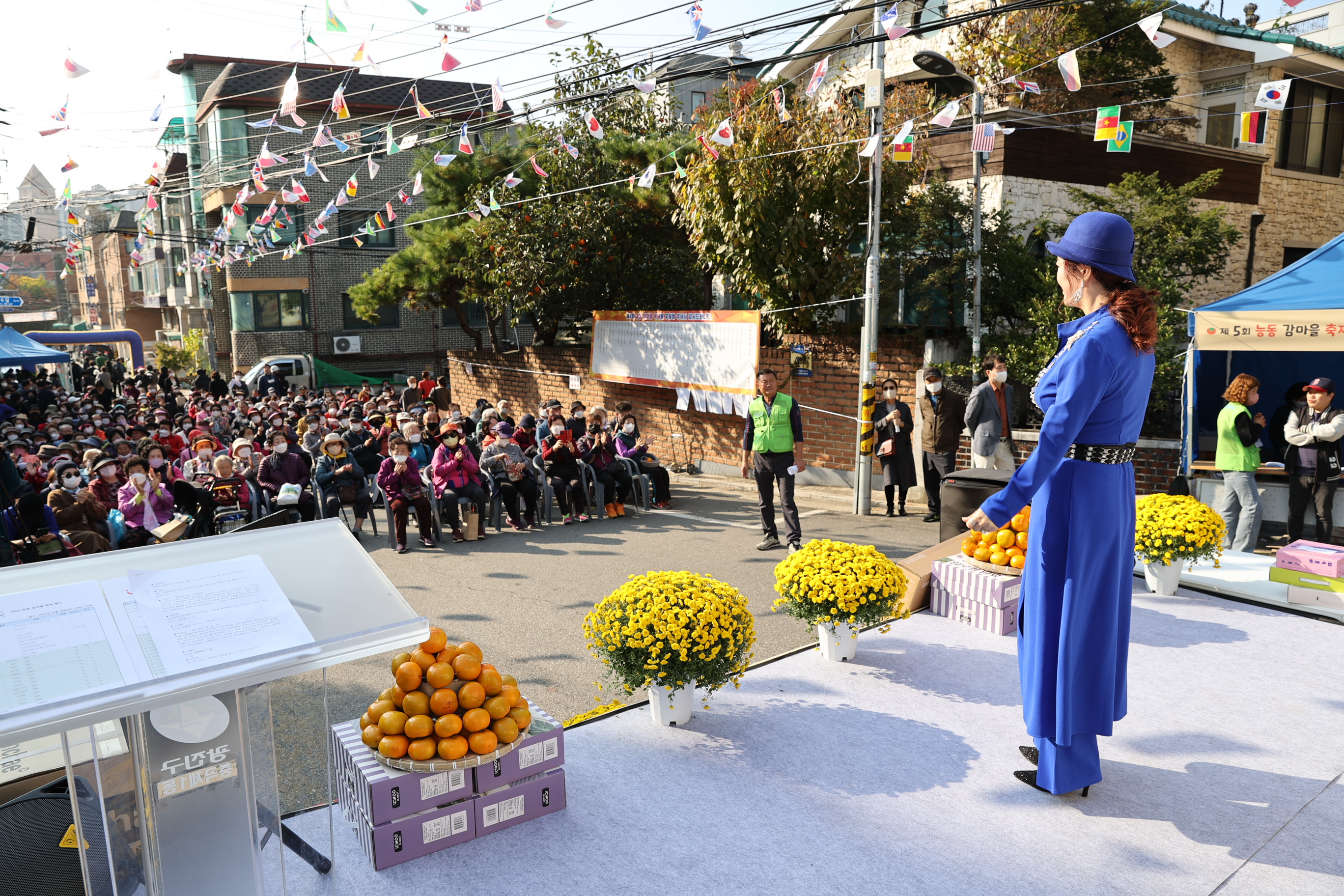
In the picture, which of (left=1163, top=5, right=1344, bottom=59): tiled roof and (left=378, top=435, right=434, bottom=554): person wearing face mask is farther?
(left=1163, top=5, right=1344, bottom=59): tiled roof

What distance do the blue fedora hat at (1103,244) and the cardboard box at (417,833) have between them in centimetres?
333

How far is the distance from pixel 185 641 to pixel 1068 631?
127 inches

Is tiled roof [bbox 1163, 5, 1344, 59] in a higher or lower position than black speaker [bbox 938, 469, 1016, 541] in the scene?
higher

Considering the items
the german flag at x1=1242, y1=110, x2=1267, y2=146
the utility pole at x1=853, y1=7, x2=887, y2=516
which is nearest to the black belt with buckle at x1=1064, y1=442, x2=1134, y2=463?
the german flag at x1=1242, y1=110, x2=1267, y2=146

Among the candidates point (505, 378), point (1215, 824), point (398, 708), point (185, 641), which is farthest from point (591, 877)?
point (505, 378)

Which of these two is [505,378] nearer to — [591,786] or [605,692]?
[605,692]

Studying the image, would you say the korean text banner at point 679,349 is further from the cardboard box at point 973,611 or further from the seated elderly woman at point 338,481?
the cardboard box at point 973,611

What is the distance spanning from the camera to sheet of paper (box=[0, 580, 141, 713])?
2209 mm

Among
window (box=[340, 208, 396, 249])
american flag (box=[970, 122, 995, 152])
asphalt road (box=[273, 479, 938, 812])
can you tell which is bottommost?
asphalt road (box=[273, 479, 938, 812])

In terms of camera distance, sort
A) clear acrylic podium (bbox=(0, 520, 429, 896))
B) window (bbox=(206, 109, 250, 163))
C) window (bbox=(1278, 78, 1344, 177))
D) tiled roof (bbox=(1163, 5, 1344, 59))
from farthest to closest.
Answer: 1. window (bbox=(206, 109, 250, 163))
2. window (bbox=(1278, 78, 1344, 177))
3. tiled roof (bbox=(1163, 5, 1344, 59))
4. clear acrylic podium (bbox=(0, 520, 429, 896))

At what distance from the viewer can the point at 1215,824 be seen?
11.8 feet

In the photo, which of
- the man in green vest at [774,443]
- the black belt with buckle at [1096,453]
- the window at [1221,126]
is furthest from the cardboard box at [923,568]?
the window at [1221,126]

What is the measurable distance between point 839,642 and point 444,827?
110 inches

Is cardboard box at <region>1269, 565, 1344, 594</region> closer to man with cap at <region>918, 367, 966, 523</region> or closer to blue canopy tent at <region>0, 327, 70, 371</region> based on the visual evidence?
man with cap at <region>918, 367, 966, 523</region>
